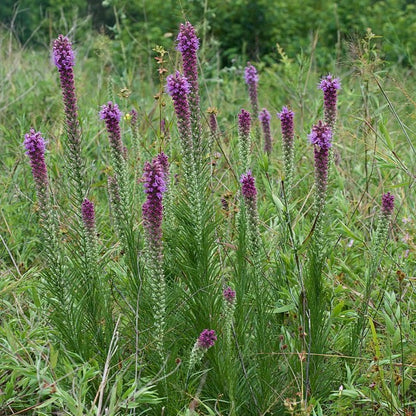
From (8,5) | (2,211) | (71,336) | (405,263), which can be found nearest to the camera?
(71,336)

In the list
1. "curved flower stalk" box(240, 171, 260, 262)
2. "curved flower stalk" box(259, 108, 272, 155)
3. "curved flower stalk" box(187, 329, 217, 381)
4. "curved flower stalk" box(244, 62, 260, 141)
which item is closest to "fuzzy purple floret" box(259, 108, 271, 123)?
"curved flower stalk" box(259, 108, 272, 155)

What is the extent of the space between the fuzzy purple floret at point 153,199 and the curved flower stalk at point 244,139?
3.15ft

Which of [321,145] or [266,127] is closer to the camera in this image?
[321,145]

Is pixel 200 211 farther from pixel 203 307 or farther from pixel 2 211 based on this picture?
pixel 2 211

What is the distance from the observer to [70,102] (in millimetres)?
2264

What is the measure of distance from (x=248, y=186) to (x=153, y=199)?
45cm

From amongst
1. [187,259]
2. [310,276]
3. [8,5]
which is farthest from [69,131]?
[8,5]

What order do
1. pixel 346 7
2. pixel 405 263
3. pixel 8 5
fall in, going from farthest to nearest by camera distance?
pixel 8 5 < pixel 346 7 < pixel 405 263

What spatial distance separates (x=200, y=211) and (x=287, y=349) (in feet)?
2.20

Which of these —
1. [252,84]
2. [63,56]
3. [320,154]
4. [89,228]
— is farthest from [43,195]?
[252,84]

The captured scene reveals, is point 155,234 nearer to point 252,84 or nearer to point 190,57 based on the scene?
point 190,57

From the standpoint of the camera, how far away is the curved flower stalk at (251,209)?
231 centimetres

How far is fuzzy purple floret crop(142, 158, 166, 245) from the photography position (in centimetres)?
199

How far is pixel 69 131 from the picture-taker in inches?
90.5
